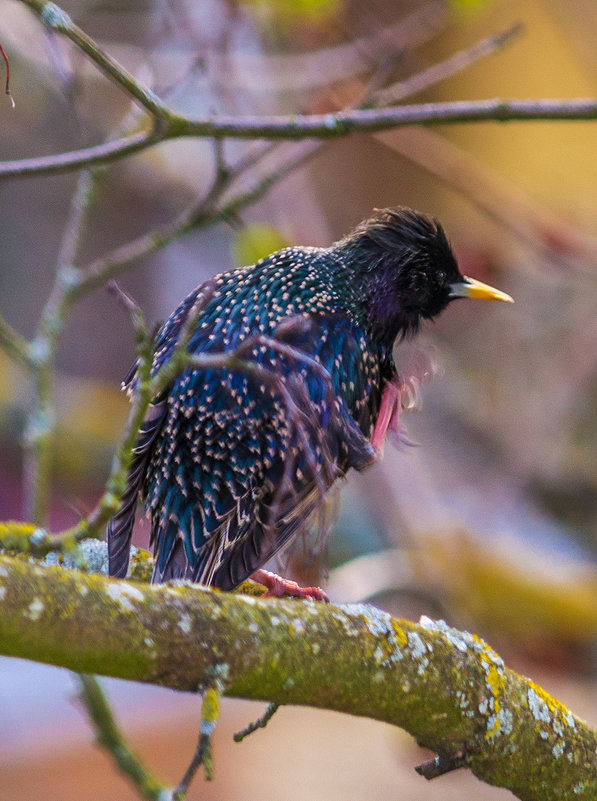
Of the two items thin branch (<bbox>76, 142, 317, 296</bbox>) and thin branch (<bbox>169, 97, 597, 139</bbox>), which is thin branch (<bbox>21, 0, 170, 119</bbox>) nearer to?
thin branch (<bbox>169, 97, 597, 139</bbox>)

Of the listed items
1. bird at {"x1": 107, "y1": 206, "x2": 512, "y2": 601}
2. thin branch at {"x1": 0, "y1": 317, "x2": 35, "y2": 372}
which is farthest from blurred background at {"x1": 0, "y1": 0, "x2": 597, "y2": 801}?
thin branch at {"x1": 0, "y1": 317, "x2": 35, "y2": 372}

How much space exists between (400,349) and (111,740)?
1.65m

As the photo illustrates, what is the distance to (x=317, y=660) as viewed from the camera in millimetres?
1974

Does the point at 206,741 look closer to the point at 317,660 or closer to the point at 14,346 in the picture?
the point at 317,660

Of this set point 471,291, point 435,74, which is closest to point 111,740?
point 471,291

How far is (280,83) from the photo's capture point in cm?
627

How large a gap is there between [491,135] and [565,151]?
78cm

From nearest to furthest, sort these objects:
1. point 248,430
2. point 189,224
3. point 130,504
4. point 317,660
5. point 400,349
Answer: point 317,660, point 248,430, point 130,504, point 189,224, point 400,349

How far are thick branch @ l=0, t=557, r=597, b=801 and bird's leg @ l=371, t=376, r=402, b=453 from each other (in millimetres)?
837

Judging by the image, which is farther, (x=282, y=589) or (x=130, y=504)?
(x=282, y=589)

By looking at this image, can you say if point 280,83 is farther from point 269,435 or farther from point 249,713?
point 249,713

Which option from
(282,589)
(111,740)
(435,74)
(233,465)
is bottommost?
(111,740)

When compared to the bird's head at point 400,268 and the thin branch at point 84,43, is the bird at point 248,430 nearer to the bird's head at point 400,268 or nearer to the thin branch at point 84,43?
the bird's head at point 400,268

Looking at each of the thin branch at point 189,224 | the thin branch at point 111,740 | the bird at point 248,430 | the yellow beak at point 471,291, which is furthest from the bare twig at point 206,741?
the yellow beak at point 471,291
